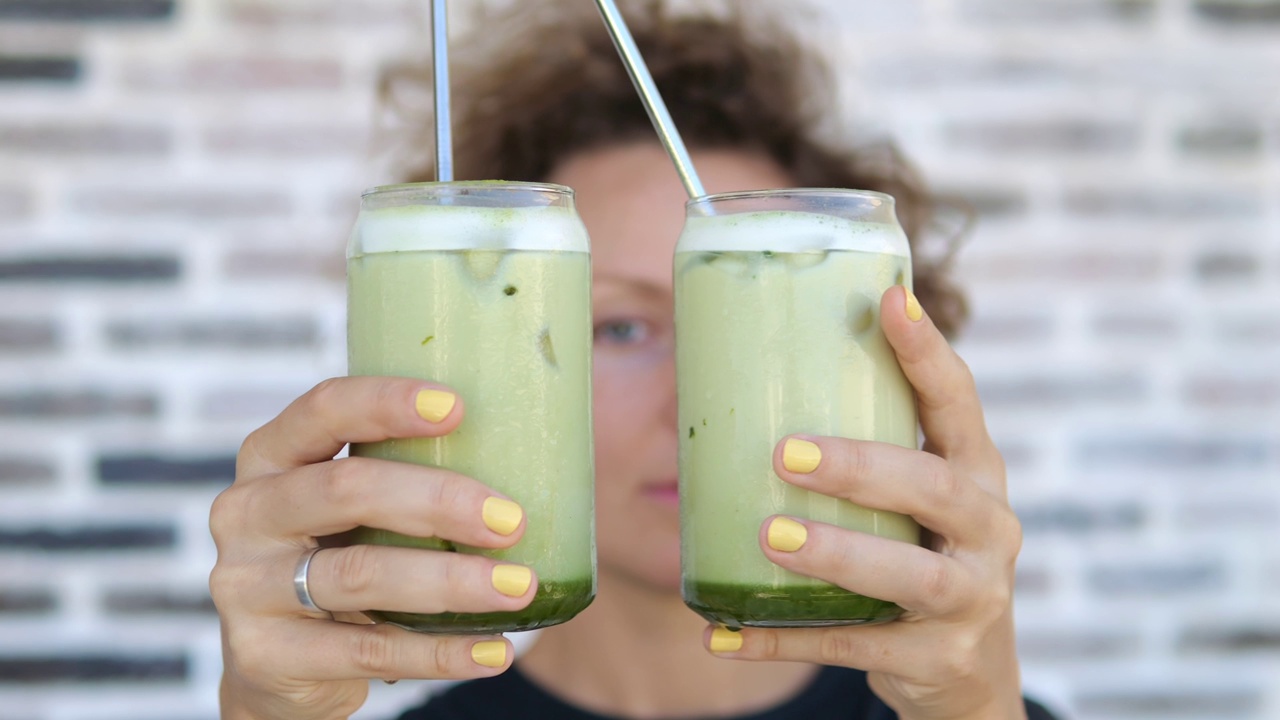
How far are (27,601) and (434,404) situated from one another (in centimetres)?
167

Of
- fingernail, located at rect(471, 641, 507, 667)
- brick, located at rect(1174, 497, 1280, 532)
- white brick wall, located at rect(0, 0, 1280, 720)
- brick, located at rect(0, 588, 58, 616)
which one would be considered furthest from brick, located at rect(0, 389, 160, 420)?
brick, located at rect(1174, 497, 1280, 532)

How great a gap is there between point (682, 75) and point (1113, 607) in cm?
139

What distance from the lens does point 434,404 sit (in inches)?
39.4

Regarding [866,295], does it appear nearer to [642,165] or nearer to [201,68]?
[642,165]

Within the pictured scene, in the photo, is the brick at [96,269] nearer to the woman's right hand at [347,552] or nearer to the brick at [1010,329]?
the woman's right hand at [347,552]

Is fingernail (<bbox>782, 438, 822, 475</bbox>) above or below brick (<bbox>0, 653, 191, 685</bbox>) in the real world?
above

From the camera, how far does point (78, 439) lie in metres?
2.29

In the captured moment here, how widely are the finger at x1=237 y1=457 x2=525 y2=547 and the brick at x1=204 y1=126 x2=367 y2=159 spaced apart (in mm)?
1385

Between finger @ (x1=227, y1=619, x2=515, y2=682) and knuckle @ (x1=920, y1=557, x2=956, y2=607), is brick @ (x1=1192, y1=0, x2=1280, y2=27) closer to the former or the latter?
knuckle @ (x1=920, y1=557, x2=956, y2=607)

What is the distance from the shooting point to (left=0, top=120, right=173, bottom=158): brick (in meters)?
2.30

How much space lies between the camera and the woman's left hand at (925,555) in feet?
3.43

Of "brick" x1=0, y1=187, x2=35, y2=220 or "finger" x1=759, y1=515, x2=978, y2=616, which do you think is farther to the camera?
"brick" x1=0, y1=187, x2=35, y2=220

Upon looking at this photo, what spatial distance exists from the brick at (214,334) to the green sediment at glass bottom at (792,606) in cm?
142

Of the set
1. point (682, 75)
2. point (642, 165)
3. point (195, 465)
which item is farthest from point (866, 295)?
point (195, 465)
